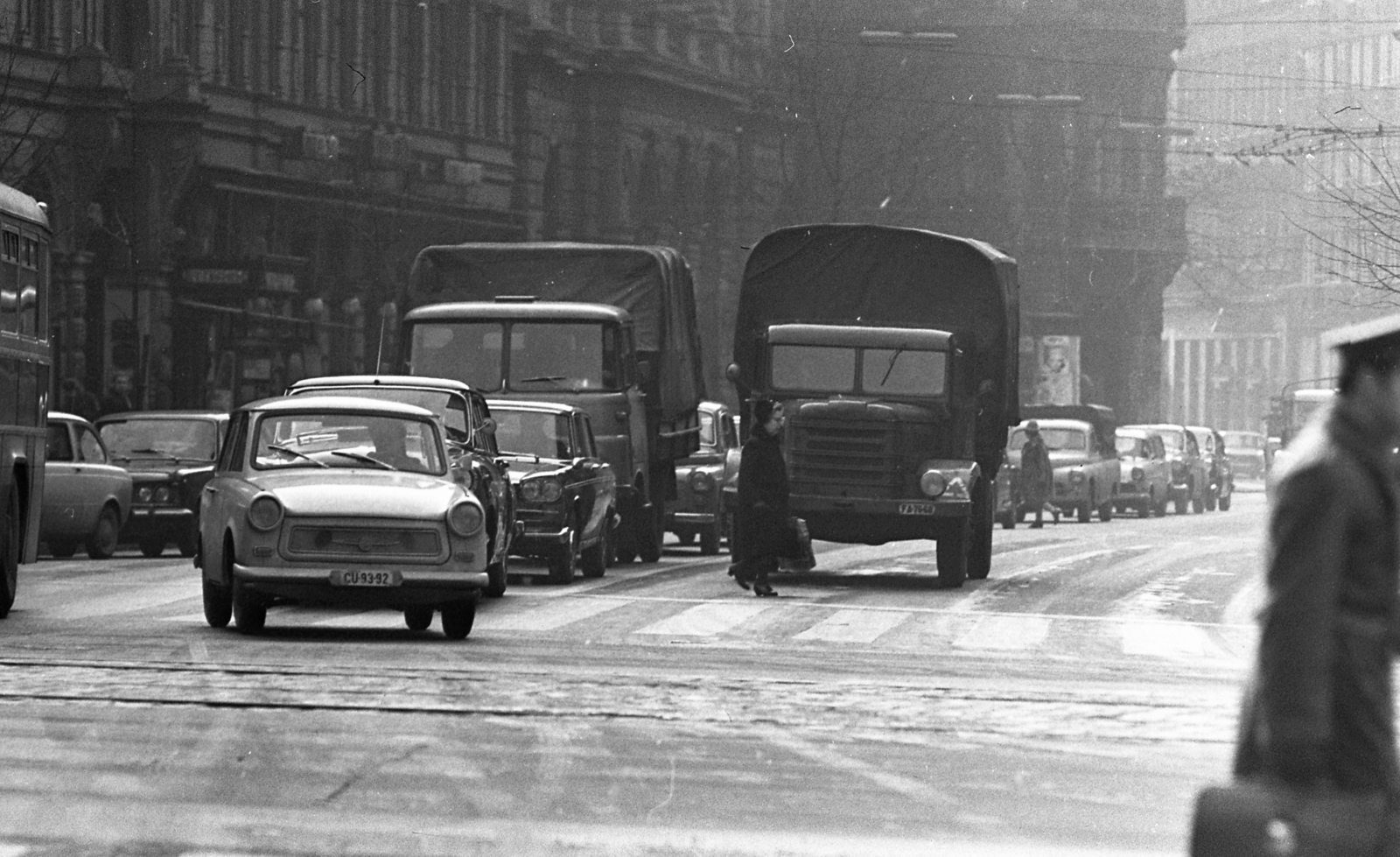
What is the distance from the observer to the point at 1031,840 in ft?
28.6

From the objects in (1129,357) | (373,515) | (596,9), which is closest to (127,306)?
(596,9)

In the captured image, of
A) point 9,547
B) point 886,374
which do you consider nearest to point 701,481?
point 886,374

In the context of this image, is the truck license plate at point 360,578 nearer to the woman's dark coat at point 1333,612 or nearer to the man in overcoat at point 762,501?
the man in overcoat at point 762,501

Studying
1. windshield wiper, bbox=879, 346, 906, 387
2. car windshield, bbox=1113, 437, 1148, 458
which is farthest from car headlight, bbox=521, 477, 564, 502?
car windshield, bbox=1113, 437, 1148, 458

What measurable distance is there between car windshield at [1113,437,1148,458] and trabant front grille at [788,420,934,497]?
107ft

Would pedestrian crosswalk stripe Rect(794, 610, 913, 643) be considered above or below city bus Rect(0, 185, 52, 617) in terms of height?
below

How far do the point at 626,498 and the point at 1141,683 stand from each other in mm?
12932

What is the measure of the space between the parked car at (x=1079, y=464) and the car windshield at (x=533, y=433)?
2502 cm

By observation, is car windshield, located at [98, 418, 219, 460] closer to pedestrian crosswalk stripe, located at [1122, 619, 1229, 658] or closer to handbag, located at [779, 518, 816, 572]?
handbag, located at [779, 518, 816, 572]

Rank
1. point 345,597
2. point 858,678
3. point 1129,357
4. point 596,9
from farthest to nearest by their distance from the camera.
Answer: point 1129,357, point 596,9, point 345,597, point 858,678

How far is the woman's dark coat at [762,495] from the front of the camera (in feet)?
72.8

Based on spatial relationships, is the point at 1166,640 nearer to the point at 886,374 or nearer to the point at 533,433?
the point at 886,374

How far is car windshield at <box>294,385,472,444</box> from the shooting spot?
65.1 ft

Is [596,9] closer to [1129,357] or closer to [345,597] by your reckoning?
[1129,357]
